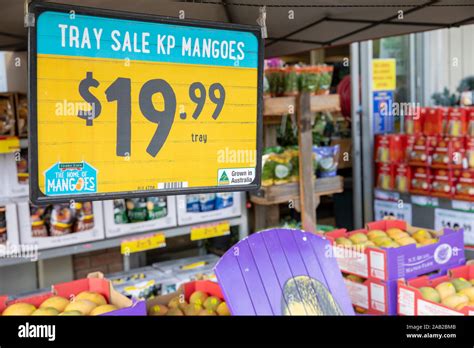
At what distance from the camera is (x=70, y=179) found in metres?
1.65

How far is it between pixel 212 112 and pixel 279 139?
2.70m

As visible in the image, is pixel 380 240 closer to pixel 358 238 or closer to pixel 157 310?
pixel 358 238

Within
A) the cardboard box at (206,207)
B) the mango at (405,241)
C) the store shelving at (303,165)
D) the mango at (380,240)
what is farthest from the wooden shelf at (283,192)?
the mango at (405,241)

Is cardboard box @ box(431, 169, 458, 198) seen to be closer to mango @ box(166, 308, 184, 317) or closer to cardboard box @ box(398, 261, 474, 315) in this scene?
cardboard box @ box(398, 261, 474, 315)

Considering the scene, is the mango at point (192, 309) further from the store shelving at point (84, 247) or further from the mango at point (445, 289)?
the store shelving at point (84, 247)

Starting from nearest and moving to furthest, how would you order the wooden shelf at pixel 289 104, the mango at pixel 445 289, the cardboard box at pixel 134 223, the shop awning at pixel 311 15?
the shop awning at pixel 311 15, the mango at pixel 445 289, the cardboard box at pixel 134 223, the wooden shelf at pixel 289 104

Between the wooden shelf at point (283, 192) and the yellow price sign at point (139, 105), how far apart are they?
1995 mm

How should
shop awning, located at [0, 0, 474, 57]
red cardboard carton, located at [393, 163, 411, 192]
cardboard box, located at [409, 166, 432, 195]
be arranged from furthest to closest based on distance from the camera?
red cardboard carton, located at [393, 163, 411, 192]
cardboard box, located at [409, 166, 432, 195]
shop awning, located at [0, 0, 474, 57]

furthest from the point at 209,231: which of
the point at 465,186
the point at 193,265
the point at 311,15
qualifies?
the point at 465,186

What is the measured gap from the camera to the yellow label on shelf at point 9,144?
3164mm

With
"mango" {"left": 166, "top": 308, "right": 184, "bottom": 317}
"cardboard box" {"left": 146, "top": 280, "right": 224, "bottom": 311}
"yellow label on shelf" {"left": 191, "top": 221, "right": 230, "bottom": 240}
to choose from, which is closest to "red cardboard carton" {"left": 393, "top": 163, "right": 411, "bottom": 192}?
"yellow label on shelf" {"left": 191, "top": 221, "right": 230, "bottom": 240}

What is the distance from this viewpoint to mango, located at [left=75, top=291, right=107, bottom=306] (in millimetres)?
2186

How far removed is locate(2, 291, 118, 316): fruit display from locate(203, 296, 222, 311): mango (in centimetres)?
36
